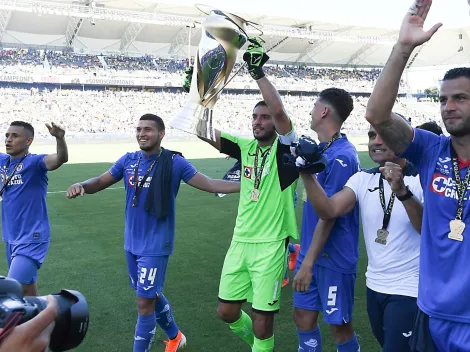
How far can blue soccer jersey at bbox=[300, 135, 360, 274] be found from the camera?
348 centimetres

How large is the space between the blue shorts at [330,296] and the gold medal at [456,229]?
1405 millimetres

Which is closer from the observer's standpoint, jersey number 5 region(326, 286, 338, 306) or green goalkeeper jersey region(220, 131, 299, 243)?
jersey number 5 region(326, 286, 338, 306)

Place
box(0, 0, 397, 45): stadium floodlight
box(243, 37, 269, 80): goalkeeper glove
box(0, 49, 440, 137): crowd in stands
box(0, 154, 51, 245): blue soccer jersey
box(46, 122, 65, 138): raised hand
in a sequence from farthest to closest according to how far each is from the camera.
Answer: box(0, 0, 397, 45): stadium floodlight < box(0, 49, 440, 137): crowd in stands < box(0, 154, 51, 245): blue soccer jersey < box(46, 122, 65, 138): raised hand < box(243, 37, 269, 80): goalkeeper glove

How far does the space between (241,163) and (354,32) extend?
4958cm

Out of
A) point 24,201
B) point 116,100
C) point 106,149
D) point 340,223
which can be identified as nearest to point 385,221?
point 340,223

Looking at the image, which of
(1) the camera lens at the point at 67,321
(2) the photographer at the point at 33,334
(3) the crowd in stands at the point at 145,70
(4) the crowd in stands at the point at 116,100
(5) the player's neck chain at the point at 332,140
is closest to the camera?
(2) the photographer at the point at 33,334

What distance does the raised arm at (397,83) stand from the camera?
203cm

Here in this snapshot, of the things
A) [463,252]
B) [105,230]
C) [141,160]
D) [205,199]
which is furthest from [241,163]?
[205,199]

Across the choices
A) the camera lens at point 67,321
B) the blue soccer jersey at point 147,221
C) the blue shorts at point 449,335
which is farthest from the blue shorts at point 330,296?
the camera lens at point 67,321

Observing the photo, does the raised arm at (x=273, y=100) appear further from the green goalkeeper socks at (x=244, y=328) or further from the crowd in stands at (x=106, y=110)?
the crowd in stands at (x=106, y=110)

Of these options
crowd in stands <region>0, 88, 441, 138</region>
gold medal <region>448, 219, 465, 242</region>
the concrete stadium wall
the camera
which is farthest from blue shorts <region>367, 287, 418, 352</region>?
crowd in stands <region>0, 88, 441, 138</region>

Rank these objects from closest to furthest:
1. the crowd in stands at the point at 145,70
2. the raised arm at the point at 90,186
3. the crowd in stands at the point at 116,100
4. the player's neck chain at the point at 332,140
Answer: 1. the player's neck chain at the point at 332,140
2. the raised arm at the point at 90,186
3. the crowd in stands at the point at 116,100
4. the crowd in stands at the point at 145,70

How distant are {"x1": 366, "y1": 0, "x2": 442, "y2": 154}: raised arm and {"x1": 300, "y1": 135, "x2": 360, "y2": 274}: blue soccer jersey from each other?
1.10 meters

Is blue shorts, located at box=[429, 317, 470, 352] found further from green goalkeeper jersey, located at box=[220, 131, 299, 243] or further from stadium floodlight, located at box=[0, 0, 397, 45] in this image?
stadium floodlight, located at box=[0, 0, 397, 45]
